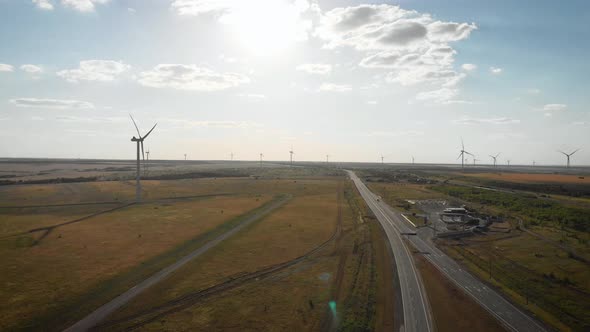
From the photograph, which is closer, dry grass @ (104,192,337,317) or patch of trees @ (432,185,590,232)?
dry grass @ (104,192,337,317)

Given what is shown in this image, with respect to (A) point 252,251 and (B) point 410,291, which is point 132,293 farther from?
(B) point 410,291

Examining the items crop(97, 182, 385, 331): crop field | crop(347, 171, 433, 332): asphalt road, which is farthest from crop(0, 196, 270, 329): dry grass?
crop(347, 171, 433, 332): asphalt road

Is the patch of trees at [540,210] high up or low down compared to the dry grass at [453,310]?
up

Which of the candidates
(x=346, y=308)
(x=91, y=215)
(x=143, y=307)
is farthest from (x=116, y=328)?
(x=91, y=215)

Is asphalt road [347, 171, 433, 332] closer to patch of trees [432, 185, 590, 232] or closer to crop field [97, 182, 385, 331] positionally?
crop field [97, 182, 385, 331]

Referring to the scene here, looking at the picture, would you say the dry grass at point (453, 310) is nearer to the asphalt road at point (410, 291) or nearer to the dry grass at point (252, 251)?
the asphalt road at point (410, 291)

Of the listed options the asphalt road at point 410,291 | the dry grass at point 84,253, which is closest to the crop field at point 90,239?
the dry grass at point 84,253

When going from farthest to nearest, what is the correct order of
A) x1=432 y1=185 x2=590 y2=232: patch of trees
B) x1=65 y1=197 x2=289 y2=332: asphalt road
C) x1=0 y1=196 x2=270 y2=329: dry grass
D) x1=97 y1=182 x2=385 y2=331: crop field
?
1. x1=432 y1=185 x2=590 y2=232: patch of trees
2. x1=0 y1=196 x2=270 y2=329: dry grass
3. x1=97 y1=182 x2=385 y2=331: crop field
4. x1=65 y1=197 x2=289 y2=332: asphalt road
